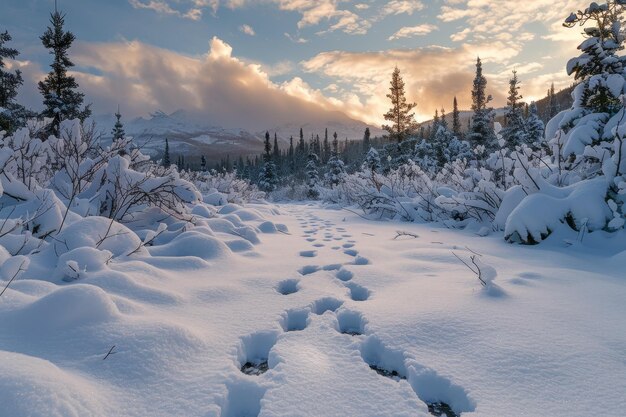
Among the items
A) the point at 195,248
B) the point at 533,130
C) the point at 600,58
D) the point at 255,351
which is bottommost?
the point at 255,351

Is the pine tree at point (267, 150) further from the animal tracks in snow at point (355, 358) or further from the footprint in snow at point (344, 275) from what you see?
the animal tracks in snow at point (355, 358)

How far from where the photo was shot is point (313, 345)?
1624mm

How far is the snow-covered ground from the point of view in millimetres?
1146

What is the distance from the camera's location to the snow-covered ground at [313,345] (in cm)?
115

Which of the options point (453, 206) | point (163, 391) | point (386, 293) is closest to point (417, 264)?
point (386, 293)

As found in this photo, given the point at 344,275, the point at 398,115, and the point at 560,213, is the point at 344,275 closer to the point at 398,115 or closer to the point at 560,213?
the point at 560,213

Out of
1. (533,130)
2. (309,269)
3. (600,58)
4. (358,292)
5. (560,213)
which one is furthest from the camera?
(533,130)

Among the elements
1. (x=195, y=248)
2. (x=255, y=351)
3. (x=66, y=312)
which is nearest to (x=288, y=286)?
(x=255, y=351)

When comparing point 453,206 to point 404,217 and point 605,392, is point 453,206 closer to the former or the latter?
point 404,217

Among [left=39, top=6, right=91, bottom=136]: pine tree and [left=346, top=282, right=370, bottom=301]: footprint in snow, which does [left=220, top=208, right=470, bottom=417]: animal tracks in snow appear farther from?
[left=39, top=6, right=91, bottom=136]: pine tree

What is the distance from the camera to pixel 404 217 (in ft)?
22.1

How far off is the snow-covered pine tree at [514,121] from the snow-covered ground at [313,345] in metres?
31.8

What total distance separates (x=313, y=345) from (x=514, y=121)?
121 ft

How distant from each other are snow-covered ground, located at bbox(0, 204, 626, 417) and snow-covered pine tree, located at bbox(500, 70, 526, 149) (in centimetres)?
3183
